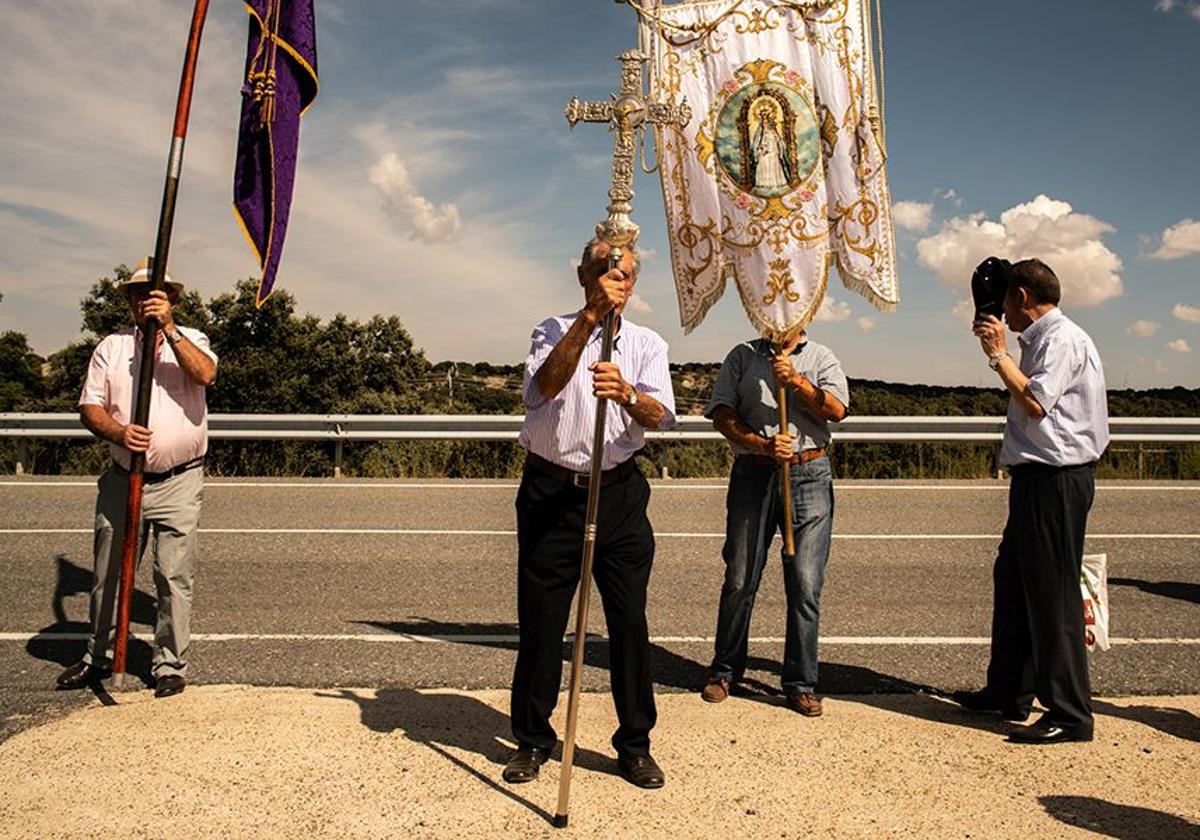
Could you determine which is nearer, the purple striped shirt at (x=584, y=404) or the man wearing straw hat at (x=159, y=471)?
the purple striped shirt at (x=584, y=404)

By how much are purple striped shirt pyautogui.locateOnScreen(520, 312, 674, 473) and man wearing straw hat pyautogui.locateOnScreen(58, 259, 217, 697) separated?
2069 millimetres

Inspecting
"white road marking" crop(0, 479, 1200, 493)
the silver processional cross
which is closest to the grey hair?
the silver processional cross

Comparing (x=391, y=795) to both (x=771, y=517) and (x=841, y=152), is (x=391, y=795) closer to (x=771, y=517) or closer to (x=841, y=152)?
(x=771, y=517)

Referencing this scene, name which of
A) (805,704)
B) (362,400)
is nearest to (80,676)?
(805,704)

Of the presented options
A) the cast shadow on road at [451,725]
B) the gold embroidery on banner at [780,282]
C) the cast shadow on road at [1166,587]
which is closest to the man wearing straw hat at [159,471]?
the cast shadow on road at [451,725]

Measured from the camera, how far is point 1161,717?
5.11 meters

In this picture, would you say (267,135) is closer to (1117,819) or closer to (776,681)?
(776,681)

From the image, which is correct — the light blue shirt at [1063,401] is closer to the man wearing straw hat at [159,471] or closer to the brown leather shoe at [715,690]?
the brown leather shoe at [715,690]

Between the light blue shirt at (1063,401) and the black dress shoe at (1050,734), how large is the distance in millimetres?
1180

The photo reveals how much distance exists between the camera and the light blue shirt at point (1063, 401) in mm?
4719

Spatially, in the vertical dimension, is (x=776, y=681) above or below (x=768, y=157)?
below

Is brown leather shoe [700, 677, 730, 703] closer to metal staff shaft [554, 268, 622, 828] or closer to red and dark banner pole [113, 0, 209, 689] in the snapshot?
metal staff shaft [554, 268, 622, 828]

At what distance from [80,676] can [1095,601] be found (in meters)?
5.16

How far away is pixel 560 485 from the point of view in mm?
4336
